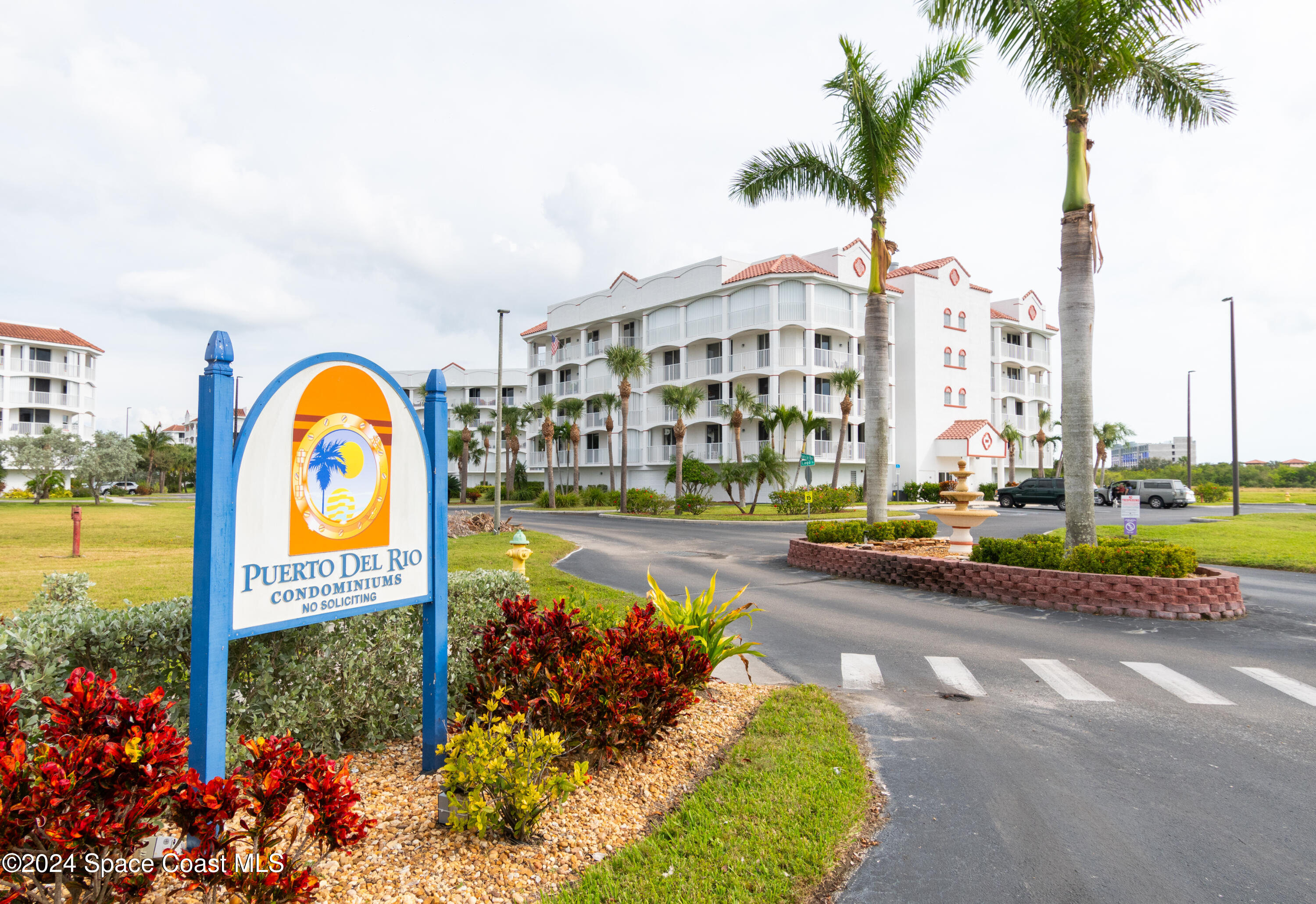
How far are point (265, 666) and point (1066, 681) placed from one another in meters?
7.29

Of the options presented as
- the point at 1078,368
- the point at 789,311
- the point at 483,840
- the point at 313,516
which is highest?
the point at 789,311

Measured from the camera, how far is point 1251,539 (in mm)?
20172

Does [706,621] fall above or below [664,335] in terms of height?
below

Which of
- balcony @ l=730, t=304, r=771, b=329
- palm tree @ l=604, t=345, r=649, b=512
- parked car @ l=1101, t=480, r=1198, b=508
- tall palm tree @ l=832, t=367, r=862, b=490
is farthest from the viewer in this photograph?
palm tree @ l=604, t=345, r=649, b=512

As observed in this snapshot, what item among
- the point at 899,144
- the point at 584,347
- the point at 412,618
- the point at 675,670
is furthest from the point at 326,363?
the point at 584,347

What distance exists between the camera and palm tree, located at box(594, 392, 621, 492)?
160ft

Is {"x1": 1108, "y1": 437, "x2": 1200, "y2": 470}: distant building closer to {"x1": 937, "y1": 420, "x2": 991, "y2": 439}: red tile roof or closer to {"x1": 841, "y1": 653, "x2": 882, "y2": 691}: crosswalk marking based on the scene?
{"x1": 937, "y1": 420, "x2": 991, "y2": 439}: red tile roof

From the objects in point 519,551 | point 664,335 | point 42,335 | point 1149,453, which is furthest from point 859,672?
point 1149,453

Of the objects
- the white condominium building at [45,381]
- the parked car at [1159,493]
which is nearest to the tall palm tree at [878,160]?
the parked car at [1159,493]

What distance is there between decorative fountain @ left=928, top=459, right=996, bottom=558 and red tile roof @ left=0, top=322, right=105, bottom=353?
226 ft

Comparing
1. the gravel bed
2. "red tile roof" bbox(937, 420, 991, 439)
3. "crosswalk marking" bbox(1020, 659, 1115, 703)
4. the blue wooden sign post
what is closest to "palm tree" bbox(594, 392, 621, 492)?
"red tile roof" bbox(937, 420, 991, 439)

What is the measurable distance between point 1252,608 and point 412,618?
492 inches

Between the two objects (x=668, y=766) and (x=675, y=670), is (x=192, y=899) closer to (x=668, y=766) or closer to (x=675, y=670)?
(x=668, y=766)

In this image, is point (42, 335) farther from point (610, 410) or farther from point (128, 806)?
point (128, 806)
